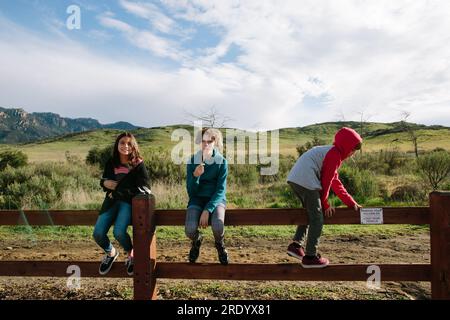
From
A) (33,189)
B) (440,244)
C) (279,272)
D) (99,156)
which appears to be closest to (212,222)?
(279,272)

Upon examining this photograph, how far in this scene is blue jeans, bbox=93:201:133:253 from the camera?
4.23 m

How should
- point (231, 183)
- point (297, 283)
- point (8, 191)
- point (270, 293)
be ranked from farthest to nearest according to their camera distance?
1. point (231, 183)
2. point (8, 191)
3. point (297, 283)
4. point (270, 293)

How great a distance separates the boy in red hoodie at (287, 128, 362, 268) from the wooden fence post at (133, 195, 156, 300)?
1576 mm

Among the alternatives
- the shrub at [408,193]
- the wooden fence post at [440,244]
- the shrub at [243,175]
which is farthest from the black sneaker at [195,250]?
the shrub at [243,175]

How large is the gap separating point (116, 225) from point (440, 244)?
3.29 meters

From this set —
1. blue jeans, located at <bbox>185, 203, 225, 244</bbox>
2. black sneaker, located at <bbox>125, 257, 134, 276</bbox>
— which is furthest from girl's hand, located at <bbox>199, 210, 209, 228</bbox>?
black sneaker, located at <bbox>125, 257, 134, 276</bbox>

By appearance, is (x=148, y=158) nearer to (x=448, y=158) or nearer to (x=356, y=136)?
(x=448, y=158)

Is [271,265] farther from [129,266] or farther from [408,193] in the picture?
[408,193]

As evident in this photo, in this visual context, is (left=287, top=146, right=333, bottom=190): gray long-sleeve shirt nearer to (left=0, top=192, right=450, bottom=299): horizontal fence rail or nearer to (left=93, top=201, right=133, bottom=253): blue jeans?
(left=0, top=192, right=450, bottom=299): horizontal fence rail

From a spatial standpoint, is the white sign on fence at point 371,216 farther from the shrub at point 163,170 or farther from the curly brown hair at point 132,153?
the shrub at point 163,170

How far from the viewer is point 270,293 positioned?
17.8 feet

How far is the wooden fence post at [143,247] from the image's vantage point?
3949 mm

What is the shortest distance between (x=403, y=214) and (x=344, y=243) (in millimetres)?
4831
